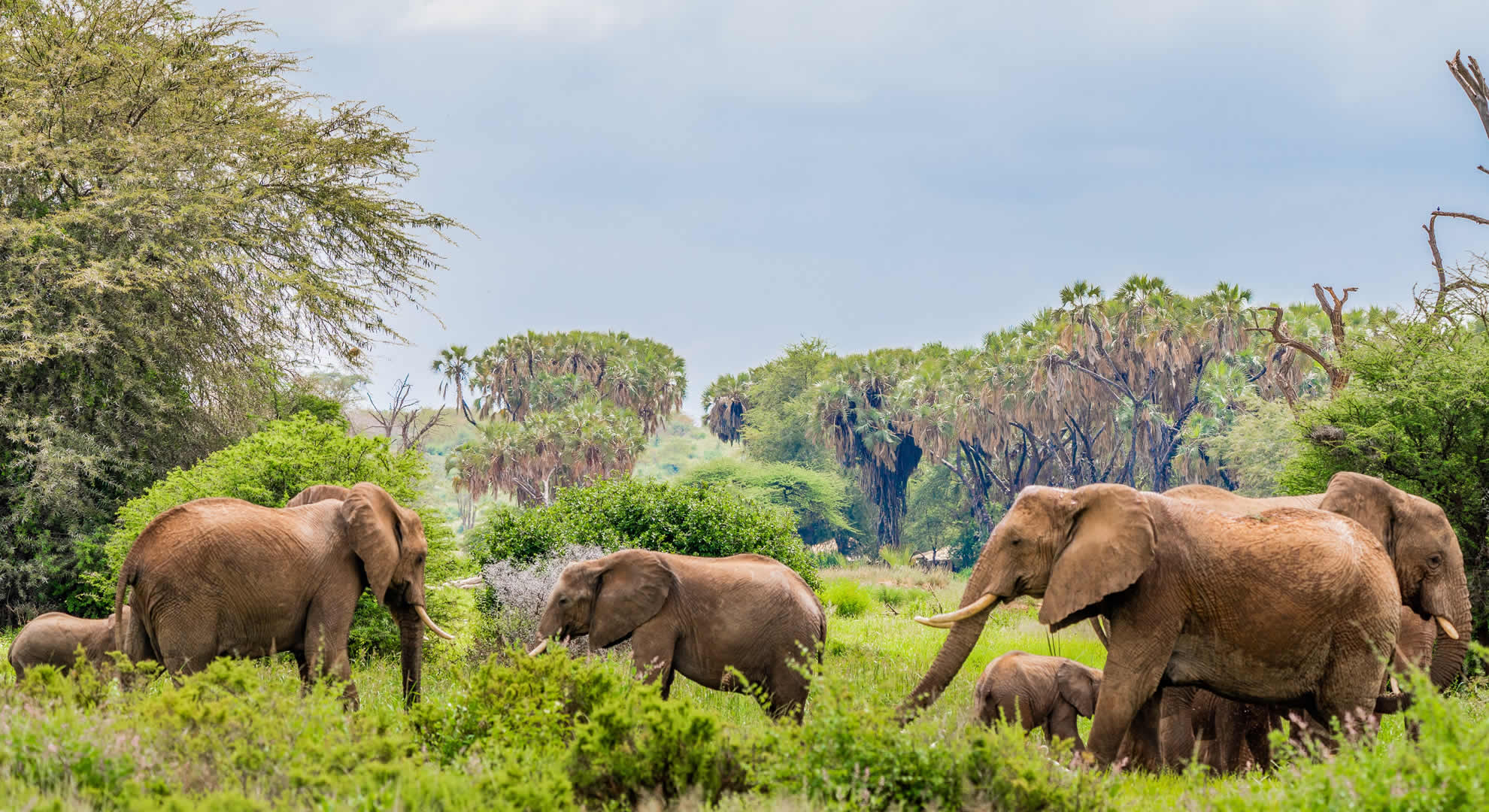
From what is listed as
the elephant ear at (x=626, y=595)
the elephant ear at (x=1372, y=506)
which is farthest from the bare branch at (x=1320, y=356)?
the elephant ear at (x=626, y=595)

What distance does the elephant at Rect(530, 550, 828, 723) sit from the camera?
8500 mm

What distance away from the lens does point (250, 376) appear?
22719mm

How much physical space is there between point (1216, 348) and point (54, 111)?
40134mm

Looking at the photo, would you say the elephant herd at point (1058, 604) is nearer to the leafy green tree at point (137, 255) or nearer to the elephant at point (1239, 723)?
the elephant at point (1239, 723)

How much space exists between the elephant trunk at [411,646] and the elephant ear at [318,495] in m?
1.04

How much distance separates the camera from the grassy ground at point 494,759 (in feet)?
16.2

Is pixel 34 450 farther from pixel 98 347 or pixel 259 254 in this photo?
pixel 259 254

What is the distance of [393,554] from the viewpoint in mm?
8656

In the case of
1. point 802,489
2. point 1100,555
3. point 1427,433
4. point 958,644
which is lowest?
point 802,489

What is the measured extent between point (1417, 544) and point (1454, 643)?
88 centimetres

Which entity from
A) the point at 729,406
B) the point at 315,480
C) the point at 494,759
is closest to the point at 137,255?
the point at 315,480

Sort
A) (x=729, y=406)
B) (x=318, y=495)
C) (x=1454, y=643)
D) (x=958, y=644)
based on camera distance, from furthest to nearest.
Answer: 1. (x=729, y=406)
2. (x=318, y=495)
3. (x=1454, y=643)
4. (x=958, y=644)

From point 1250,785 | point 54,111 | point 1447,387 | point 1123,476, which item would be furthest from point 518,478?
point 1250,785

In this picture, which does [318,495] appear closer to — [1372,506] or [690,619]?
[690,619]
